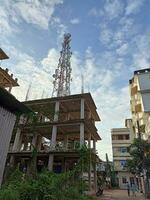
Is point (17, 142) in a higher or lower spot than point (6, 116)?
higher

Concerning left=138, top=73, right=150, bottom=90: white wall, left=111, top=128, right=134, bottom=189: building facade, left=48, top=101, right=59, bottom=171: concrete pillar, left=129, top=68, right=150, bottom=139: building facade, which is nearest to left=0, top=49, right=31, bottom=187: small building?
left=48, top=101, right=59, bottom=171: concrete pillar

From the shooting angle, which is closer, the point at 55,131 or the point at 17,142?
the point at 55,131

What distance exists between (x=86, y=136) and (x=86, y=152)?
895cm

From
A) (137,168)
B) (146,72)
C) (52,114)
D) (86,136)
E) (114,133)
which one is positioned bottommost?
(137,168)

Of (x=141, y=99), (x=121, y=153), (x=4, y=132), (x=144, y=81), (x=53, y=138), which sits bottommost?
(x=4, y=132)

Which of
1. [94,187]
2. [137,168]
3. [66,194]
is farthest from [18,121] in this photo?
[66,194]

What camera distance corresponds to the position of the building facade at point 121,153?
44031 mm

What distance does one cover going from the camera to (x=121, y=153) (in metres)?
46.6

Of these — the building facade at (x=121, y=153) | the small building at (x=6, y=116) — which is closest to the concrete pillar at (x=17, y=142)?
the small building at (x=6, y=116)

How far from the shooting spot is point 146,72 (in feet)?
139

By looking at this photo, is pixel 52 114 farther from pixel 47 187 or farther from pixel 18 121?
pixel 47 187

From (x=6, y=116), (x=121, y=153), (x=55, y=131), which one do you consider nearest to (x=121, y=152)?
(x=121, y=153)

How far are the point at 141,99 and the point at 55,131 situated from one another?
71.3 ft

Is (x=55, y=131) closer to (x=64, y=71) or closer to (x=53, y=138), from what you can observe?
(x=53, y=138)
